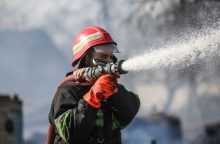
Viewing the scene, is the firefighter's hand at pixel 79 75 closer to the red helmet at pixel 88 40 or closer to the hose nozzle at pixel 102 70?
the hose nozzle at pixel 102 70

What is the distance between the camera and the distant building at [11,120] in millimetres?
35500

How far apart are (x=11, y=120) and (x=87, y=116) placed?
32771 millimetres

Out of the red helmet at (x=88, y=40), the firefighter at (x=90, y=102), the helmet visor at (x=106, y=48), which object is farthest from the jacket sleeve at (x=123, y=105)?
the red helmet at (x=88, y=40)

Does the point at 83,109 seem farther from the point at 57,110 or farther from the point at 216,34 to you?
the point at 216,34

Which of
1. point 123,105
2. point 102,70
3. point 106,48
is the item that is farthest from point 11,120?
point 102,70

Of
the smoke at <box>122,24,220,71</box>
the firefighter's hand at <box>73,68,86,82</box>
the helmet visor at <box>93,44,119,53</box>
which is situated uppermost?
the helmet visor at <box>93,44,119,53</box>

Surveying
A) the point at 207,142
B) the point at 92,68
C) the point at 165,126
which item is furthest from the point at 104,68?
the point at 165,126

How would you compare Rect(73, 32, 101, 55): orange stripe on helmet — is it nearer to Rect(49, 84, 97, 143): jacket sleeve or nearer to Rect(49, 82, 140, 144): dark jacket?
Rect(49, 82, 140, 144): dark jacket

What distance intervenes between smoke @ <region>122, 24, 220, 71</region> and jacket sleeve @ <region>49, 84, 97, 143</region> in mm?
571

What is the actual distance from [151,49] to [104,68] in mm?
581

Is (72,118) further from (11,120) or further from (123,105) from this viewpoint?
(11,120)

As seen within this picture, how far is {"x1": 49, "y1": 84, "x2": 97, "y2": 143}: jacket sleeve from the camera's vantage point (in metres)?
5.36

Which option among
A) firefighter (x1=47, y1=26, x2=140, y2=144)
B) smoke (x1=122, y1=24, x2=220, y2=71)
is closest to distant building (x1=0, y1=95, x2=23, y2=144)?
firefighter (x1=47, y1=26, x2=140, y2=144)

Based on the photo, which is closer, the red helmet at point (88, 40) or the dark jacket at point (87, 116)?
the dark jacket at point (87, 116)
